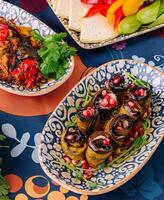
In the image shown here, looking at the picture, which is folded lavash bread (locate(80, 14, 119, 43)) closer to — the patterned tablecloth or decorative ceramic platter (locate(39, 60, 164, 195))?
the patterned tablecloth

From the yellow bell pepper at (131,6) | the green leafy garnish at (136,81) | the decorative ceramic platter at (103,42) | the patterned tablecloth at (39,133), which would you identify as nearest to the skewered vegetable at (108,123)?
the green leafy garnish at (136,81)

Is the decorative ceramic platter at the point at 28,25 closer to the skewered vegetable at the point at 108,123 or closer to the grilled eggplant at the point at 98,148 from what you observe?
the skewered vegetable at the point at 108,123

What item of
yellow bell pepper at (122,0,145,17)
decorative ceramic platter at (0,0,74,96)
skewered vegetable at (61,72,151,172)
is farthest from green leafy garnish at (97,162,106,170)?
yellow bell pepper at (122,0,145,17)

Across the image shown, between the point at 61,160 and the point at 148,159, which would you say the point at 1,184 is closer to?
the point at 61,160

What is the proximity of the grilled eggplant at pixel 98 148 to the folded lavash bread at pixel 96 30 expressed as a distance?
0.49m

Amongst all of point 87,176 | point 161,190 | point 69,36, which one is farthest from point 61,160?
point 69,36

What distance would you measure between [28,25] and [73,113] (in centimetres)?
47

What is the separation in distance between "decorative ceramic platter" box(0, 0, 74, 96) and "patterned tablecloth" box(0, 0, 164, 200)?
0.13ft

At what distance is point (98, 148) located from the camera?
1509mm

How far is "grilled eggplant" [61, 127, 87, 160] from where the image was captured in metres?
1.54

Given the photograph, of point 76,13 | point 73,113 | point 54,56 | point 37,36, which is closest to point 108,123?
point 73,113

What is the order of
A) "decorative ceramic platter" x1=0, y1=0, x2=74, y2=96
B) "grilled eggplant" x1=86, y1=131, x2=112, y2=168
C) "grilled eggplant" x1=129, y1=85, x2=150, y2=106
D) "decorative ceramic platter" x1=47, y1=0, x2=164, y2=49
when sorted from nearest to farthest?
"grilled eggplant" x1=86, y1=131, x2=112, y2=168
"grilled eggplant" x1=129, y1=85, x2=150, y2=106
"decorative ceramic platter" x1=0, y1=0, x2=74, y2=96
"decorative ceramic platter" x1=47, y1=0, x2=164, y2=49

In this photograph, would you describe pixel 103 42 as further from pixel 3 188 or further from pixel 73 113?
pixel 3 188

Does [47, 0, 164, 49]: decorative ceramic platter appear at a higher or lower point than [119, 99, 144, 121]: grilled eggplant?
higher
